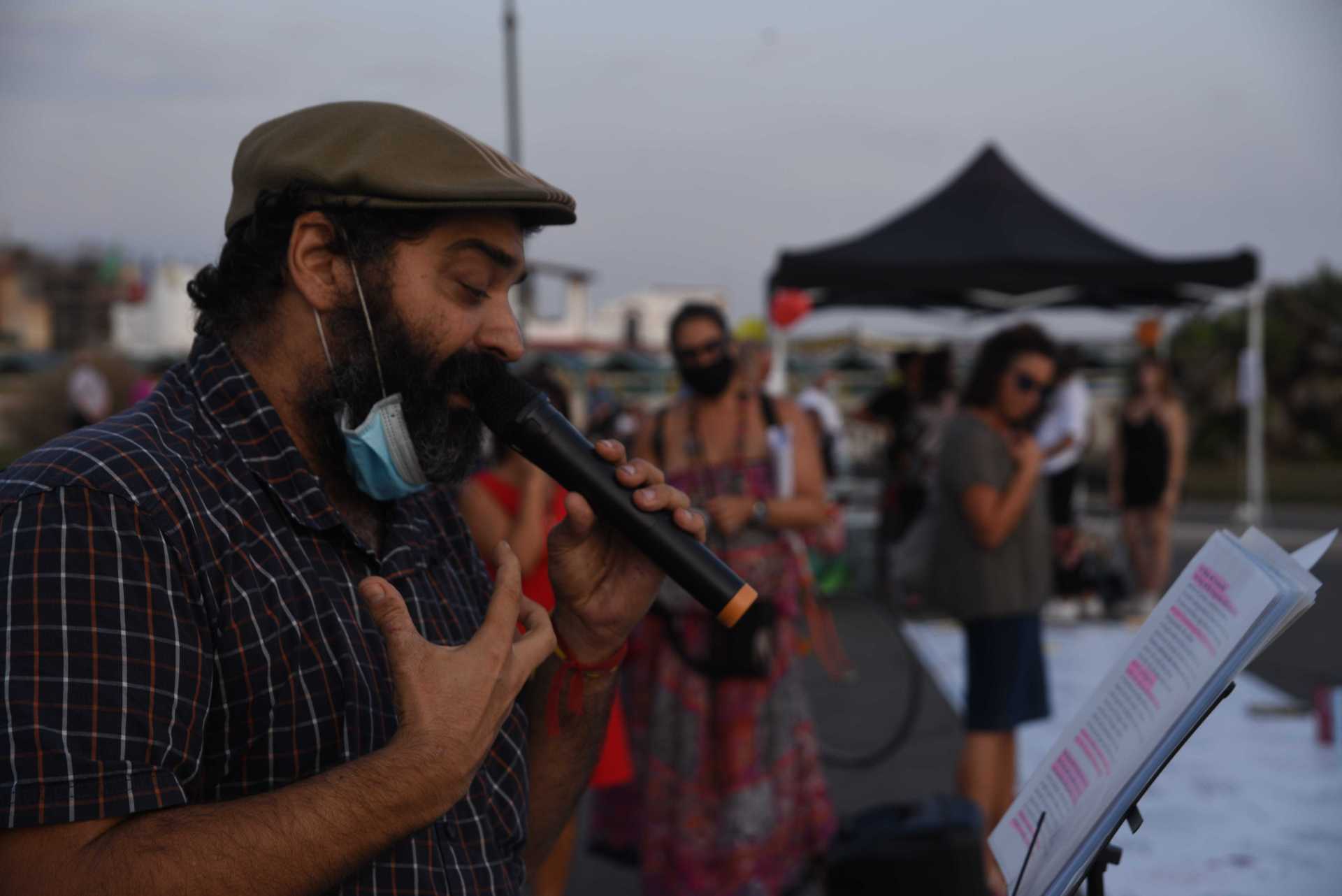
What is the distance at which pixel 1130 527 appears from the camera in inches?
348

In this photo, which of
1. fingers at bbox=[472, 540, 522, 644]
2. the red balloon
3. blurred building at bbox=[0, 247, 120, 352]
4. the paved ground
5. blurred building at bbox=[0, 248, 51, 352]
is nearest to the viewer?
fingers at bbox=[472, 540, 522, 644]

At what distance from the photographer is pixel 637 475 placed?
148cm

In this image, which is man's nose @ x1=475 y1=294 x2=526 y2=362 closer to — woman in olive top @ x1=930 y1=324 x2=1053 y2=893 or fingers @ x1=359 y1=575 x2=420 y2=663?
fingers @ x1=359 y1=575 x2=420 y2=663

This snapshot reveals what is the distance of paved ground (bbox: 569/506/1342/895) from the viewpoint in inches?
203

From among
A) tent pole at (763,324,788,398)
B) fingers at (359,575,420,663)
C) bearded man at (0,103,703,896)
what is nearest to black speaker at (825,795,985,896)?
bearded man at (0,103,703,896)

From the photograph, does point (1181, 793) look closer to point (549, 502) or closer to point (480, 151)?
point (549, 502)

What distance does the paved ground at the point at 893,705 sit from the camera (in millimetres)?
5160

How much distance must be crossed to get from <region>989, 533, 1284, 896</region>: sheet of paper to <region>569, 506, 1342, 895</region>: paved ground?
6.71ft

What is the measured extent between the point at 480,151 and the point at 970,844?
289 centimetres

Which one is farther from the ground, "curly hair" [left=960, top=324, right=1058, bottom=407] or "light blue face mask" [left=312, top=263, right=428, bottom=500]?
"light blue face mask" [left=312, top=263, right=428, bottom=500]

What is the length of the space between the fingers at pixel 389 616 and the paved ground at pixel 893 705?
2.79 meters

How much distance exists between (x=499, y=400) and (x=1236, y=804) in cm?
435

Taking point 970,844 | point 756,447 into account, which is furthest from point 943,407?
point 970,844

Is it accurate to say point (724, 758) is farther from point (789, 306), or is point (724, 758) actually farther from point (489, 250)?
point (789, 306)
